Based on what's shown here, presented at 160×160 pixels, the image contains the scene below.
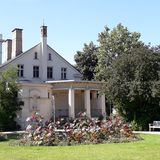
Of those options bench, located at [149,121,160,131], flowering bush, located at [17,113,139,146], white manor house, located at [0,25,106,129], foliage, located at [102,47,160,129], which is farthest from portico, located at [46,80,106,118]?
flowering bush, located at [17,113,139,146]

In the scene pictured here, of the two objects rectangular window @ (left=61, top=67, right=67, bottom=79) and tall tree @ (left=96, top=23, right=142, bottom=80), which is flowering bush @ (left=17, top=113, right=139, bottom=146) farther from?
tall tree @ (left=96, top=23, right=142, bottom=80)

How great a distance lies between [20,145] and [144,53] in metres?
17.1

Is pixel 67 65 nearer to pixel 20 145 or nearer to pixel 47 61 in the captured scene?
pixel 47 61

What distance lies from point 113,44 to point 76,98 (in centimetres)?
1125

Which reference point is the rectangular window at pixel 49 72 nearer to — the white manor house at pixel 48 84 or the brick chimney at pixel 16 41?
the white manor house at pixel 48 84

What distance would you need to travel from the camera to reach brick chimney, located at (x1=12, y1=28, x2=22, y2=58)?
51675 millimetres

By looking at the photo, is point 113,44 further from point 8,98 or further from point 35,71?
point 8,98

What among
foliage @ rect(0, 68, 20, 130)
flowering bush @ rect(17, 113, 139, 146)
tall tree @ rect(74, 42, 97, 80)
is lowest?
flowering bush @ rect(17, 113, 139, 146)

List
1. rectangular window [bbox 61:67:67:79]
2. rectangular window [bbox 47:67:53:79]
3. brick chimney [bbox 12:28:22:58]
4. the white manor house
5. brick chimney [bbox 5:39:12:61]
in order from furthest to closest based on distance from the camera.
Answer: brick chimney [bbox 5:39:12:61], rectangular window [bbox 61:67:67:79], brick chimney [bbox 12:28:22:58], rectangular window [bbox 47:67:53:79], the white manor house

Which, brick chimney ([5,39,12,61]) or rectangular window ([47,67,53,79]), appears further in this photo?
brick chimney ([5,39,12,61])

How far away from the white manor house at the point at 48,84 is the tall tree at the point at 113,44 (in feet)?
20.1

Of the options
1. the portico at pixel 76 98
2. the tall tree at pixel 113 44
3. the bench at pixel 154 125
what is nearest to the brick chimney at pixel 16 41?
the portico at pixel 76 98

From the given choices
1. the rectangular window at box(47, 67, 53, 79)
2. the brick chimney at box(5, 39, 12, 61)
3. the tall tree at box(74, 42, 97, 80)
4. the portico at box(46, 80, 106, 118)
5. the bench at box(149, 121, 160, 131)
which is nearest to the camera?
the bench at box(149, 121, 160, 131)

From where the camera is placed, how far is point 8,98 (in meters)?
35.2
